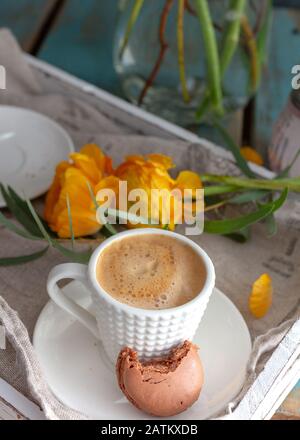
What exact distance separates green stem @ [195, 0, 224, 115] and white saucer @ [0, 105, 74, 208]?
192 millimetres

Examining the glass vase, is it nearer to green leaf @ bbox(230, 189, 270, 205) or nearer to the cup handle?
green leaf @ bbox(230, 189, 270, 205)

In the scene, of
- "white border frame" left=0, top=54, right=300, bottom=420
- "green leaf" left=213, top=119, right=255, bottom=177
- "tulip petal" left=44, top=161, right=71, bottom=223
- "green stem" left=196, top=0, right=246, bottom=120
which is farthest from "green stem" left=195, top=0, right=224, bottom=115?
"white border frame" left=0, top=54, right=300, bottom=420

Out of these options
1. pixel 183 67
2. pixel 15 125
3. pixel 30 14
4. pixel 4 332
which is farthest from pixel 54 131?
pixel 30 14

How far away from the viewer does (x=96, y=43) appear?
3.60 ft

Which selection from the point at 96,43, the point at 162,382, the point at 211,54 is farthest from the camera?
the point at 96,43

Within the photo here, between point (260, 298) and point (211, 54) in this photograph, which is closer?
point (260, 298)

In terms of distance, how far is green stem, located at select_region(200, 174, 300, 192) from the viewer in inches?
25.7

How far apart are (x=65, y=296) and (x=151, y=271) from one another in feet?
0.24

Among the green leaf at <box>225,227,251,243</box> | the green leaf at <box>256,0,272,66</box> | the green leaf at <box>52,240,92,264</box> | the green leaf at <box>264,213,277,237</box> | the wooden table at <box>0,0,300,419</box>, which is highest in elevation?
the green leaf at <box>256,0,272,66</box>

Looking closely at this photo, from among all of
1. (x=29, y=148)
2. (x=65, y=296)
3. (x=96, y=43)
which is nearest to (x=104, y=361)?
(x=65, y=296)

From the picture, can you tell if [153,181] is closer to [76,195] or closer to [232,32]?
[76,195]

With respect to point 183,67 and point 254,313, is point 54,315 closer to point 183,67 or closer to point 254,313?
point 254,313

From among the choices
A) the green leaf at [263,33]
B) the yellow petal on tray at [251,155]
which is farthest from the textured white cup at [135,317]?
the green leaf at [263,33]

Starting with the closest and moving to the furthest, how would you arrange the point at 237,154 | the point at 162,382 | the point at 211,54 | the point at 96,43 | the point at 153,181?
the point at 162,382
the point at 153,181
the point at 237,154
the point at 211,54
the point at 96,43
